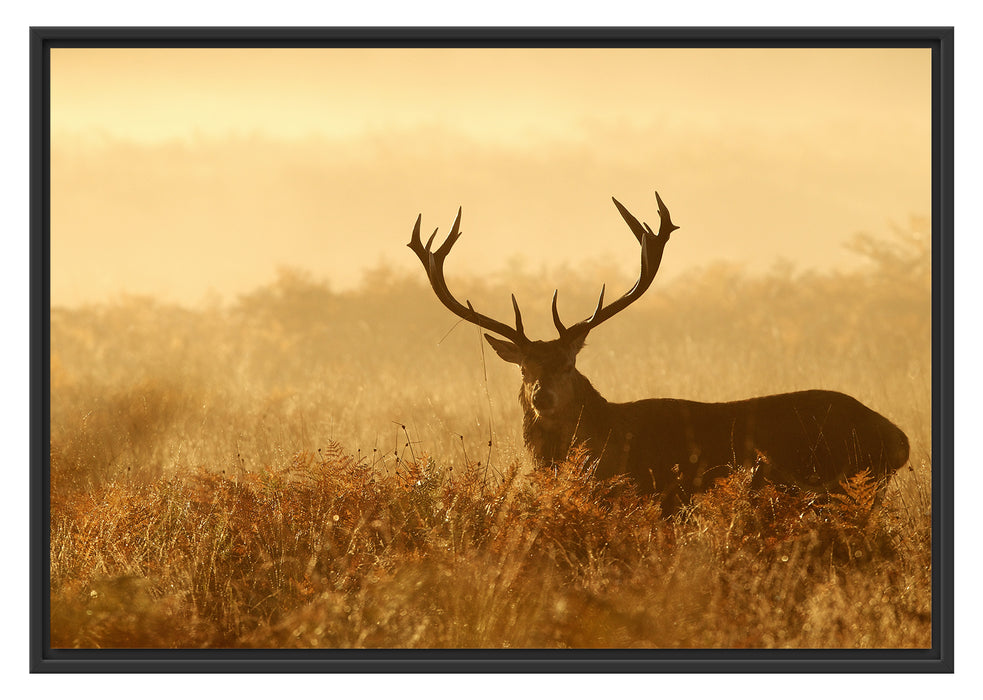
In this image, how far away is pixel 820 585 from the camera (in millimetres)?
5129

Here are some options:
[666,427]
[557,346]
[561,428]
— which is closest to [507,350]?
[557,346]

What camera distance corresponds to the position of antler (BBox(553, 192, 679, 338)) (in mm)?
6680

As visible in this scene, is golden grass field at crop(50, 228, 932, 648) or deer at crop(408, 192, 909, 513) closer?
golden grass field at crop(50, 228, 932, 648)

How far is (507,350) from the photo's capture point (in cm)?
673

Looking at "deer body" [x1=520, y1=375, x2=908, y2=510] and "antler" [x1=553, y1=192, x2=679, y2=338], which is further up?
"antler" [x1=553, y1=192, x2=679, y2=338]

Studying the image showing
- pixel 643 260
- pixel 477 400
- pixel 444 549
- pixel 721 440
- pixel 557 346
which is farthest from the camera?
pixel 477 400

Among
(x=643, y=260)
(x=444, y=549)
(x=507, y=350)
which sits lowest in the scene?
(x=444, y=549)

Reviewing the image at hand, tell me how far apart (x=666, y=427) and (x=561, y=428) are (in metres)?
0.74

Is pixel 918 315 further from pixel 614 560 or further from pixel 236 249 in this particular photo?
pixel 236 249

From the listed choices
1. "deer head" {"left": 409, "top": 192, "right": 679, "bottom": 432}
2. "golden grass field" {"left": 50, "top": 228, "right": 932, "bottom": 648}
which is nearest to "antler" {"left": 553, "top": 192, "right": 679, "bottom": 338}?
"deer head" {"left": 409, "top": 192, "right": 679, "bottom": 432}

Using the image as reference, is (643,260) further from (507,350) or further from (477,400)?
(477,400)

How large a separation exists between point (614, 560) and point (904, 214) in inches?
148

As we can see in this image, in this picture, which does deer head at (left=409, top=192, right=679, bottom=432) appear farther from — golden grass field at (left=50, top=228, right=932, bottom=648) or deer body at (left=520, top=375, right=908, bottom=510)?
golden grass field at (left=50, top=228, right=932, bottom=648)

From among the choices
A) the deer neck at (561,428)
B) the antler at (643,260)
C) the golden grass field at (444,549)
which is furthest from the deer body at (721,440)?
the antler at (643,260)
